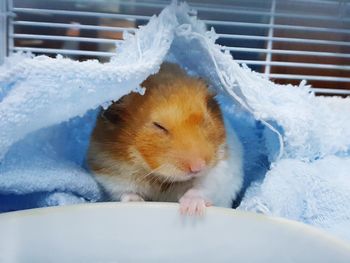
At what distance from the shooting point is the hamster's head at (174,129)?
103cm

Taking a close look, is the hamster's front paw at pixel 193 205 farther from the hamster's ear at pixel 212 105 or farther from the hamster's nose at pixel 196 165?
the hamster's ear at pixel 212 105

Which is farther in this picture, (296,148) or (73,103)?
(296,148)

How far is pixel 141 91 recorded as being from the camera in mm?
1080

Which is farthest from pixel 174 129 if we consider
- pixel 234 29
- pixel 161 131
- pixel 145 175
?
pixel 234 29

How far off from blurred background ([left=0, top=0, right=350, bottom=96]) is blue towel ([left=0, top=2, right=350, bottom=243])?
0.73 ft

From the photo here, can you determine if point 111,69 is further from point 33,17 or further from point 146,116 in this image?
point 33,17

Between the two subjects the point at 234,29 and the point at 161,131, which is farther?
the point at 234,29

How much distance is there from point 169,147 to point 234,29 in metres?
0.62

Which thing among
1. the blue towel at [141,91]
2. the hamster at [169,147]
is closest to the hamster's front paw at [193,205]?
the hamster at [169,147]

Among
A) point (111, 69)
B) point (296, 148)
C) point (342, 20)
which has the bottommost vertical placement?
point (296, 148)

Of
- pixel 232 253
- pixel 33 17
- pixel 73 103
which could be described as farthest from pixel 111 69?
pixel 33 17

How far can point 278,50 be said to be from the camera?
157cm

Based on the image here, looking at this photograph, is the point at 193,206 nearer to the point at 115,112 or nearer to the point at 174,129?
the point at 174,129

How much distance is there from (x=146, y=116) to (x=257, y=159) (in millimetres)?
356
